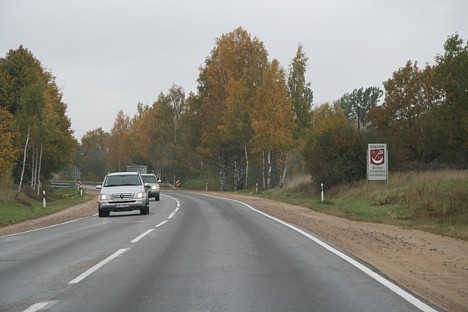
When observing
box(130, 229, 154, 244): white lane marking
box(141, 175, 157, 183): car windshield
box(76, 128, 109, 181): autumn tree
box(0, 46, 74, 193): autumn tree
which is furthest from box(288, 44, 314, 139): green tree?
box(76, 128, 109, 181): autumn tree

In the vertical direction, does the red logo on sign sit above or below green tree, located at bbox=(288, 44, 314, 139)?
below

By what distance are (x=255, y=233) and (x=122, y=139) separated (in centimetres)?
8355

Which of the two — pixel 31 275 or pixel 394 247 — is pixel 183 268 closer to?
pixel 31 275

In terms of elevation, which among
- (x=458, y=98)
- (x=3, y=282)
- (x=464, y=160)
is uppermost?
(x=458, y=98)

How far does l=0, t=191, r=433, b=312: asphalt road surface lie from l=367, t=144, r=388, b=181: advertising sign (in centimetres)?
1709

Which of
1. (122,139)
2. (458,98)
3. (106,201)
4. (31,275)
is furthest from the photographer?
(122,139)

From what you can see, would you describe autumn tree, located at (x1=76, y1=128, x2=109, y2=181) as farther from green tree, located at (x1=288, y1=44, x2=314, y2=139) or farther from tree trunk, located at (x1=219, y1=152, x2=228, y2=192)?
green tree, located at (x1=288, y1=44, x2=314, y2=139)

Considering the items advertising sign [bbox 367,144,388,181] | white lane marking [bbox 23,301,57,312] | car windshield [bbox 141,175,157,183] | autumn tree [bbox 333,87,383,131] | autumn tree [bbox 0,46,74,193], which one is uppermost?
autumn tree [bbox 333,87,383,131]

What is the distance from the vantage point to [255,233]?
613 inches

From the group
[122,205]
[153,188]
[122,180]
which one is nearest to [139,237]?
[122,205]

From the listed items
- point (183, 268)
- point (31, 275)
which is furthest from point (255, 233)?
point (31, 275)

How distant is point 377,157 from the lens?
3077 centimetres

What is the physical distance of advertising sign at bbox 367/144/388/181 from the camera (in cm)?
3056

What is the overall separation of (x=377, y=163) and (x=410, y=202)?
24.6 ft
